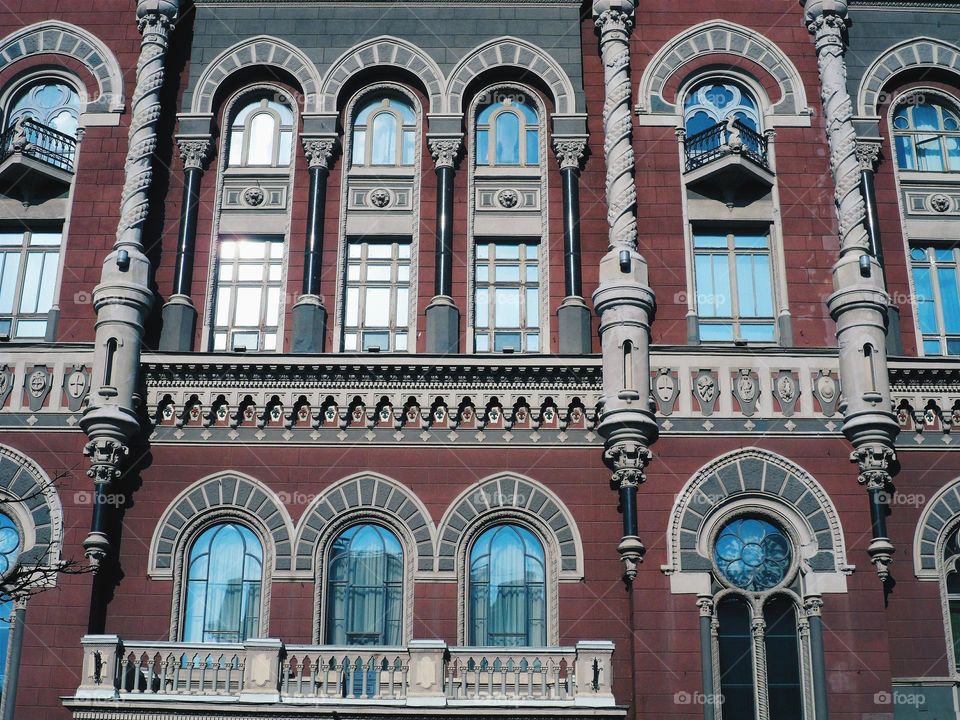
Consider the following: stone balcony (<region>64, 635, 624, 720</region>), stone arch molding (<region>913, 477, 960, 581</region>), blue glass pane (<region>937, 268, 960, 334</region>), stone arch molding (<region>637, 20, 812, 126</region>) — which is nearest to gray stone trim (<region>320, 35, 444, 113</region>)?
stone arch molding (<region>637, 20, 812, 126</region>)

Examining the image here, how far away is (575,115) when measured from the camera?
→ 30172mm

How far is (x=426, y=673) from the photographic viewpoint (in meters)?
23.9

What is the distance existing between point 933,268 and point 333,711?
16.3 m

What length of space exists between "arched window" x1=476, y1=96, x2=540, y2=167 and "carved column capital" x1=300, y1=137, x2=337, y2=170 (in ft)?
10.9

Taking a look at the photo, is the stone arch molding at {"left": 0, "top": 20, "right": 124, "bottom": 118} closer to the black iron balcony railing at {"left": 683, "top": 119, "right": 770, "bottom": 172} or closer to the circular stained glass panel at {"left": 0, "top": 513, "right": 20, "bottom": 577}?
the circular stained glass panel at {"left": 0, "top": 513, "right": 20, "bottom": 577}

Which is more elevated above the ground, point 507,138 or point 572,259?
point 507,138

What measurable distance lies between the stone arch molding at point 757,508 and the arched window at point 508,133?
8409 mm

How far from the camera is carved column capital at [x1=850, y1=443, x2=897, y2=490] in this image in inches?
1043

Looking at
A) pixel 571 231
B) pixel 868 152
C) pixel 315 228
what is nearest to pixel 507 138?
pixel 571 231

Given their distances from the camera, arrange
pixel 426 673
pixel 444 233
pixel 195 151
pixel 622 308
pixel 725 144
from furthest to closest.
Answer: pixel 195 151 < pixel 725 144 < pixel 444 233 < pixel 622 308 < pixel 426 673

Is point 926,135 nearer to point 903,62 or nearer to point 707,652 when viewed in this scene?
point 903,62

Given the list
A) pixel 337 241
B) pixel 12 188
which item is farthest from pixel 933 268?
pixel 12 188

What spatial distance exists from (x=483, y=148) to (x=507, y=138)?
61 centimetres

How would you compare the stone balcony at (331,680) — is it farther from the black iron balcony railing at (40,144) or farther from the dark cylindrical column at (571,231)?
the black iron balcony railing at (40,144)
